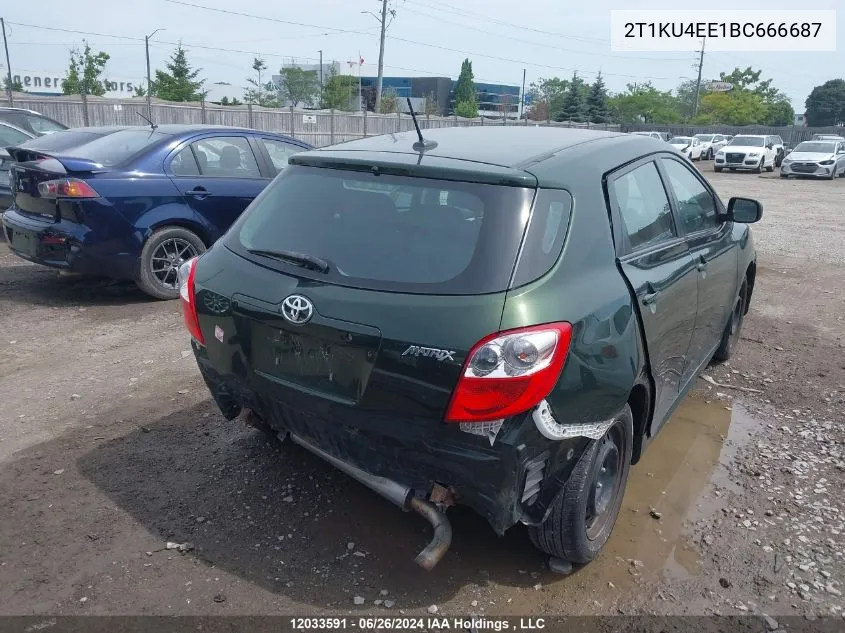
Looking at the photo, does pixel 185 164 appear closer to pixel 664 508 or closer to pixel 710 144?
pixel 664 508

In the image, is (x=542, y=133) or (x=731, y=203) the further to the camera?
(x=731, y=203)

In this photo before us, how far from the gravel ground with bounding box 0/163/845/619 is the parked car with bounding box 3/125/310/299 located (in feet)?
4.22

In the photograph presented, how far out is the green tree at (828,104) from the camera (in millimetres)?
82938

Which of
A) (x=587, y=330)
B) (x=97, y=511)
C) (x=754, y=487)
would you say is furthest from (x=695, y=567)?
(x=97, y=511)

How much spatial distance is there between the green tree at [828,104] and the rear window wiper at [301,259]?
314 ft

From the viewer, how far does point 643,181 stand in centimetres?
360

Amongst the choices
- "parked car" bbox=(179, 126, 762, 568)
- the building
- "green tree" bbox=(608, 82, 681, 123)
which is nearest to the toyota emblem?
"parked car" bbox=(179, 126, 762, 568)

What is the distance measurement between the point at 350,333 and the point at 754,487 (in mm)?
2534

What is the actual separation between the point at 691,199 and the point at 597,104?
55.3 metres

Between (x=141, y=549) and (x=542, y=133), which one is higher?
(x=542, y=133)

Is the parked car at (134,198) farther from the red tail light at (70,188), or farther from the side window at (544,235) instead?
the side window at (544,235)

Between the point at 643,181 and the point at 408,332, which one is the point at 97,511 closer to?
the point at 408,332

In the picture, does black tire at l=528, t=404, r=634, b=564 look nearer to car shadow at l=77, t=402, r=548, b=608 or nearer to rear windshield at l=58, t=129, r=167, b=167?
car shadow at l=77, t=402, r=548, b=608

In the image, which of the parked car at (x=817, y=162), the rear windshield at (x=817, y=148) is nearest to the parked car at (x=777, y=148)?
the rear windshield at (x=817, y=148)
